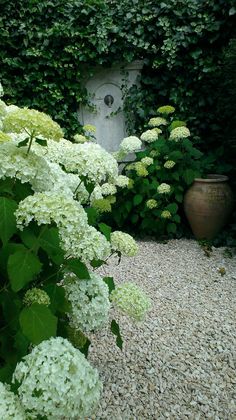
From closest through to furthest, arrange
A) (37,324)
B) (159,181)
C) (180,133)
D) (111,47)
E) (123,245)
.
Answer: (37,324), (123,245), (180,133), (159,181), (111,47)

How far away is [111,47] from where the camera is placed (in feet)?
15.9

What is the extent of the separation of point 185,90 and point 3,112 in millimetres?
3821

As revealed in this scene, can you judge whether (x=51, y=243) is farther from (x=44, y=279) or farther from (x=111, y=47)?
(x=111, y=47)

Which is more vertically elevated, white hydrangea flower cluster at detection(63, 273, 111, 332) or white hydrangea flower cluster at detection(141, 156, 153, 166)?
white hydrangea flower cluster at detection(141, 156, 153, 166)

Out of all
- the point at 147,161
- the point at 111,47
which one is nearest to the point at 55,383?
the point at 147,161

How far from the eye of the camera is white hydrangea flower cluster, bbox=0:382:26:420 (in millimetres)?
828

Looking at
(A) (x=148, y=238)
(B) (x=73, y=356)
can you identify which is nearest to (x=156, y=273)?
(A) (x=148, y=238)

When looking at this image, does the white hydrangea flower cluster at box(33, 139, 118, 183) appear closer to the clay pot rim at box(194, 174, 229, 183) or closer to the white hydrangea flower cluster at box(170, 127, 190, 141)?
the white hydrangea flower cluster at box(170, 127, 190, 141)

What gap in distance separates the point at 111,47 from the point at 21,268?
4302mm

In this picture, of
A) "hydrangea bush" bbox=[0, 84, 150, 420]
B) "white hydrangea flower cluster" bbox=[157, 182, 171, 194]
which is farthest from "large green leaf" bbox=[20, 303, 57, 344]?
"white hydrangea flower cluster" bbox=[157, 182, 171, 194]

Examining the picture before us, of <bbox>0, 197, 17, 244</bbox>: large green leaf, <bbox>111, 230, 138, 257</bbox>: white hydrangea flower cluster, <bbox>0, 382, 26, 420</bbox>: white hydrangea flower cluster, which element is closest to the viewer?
<bbox>0, 382, 26, 420</bbox>: white hydrangea flower cluster

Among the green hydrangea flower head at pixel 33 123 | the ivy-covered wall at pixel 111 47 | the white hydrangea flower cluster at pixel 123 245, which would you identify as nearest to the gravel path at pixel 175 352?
the white hydrangea flower cluster at pixel 123 245

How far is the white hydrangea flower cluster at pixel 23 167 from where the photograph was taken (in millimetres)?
1139

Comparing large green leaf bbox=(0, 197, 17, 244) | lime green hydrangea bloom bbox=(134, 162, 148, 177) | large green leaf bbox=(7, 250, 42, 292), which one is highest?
large green leaf bbox=(0, 197, 17, 244)
